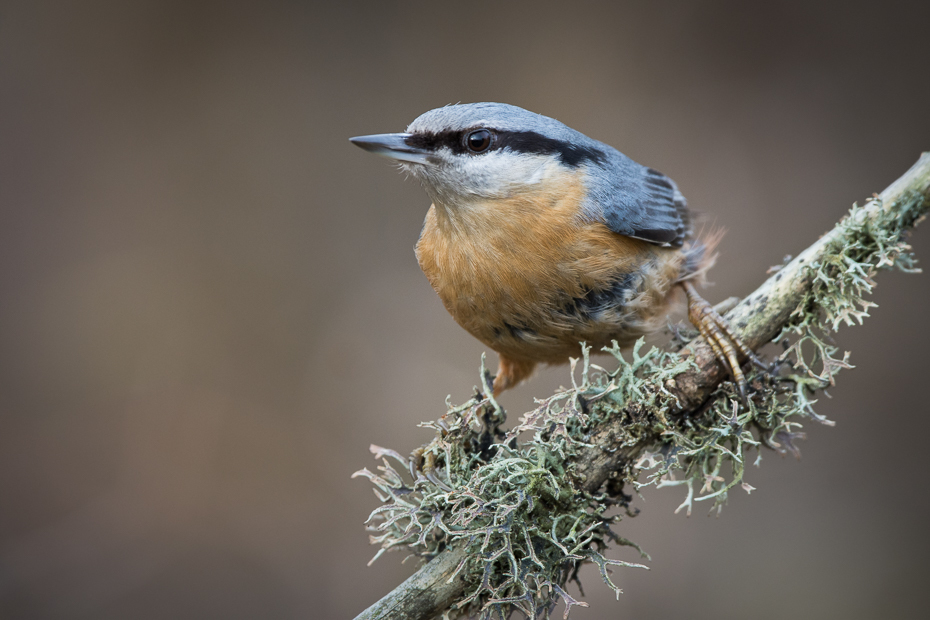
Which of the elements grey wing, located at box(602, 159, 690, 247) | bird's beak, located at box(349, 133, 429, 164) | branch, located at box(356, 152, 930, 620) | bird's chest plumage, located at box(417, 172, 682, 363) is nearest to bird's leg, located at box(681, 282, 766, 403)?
branch, located at box(356, 152, 930, 620)

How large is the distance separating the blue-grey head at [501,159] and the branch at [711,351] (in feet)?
1.87

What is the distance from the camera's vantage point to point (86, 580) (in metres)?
3.69

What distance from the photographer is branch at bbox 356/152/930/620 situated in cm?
175

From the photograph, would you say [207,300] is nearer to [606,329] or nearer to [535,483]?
[606,329]

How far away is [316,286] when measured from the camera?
4270 millimetres

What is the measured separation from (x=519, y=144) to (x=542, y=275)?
19.4 inches

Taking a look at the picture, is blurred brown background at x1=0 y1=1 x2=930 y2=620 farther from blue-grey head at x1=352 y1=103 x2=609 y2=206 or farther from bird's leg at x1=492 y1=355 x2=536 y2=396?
blue-grey head at x1=352 y1=103 x2=609 y2=206

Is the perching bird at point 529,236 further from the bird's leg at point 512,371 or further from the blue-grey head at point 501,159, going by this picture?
the bird's leg at point 512,371

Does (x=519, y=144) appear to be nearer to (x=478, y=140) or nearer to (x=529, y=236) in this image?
(x=478, y=140)

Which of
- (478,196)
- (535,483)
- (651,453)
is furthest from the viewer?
(478,196)

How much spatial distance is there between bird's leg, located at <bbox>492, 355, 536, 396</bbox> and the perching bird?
0.28 metres

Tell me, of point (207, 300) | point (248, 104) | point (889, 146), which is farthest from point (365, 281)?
point (889, 146)

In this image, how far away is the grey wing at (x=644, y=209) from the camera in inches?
95.0

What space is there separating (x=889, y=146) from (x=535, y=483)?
3.36 metres
